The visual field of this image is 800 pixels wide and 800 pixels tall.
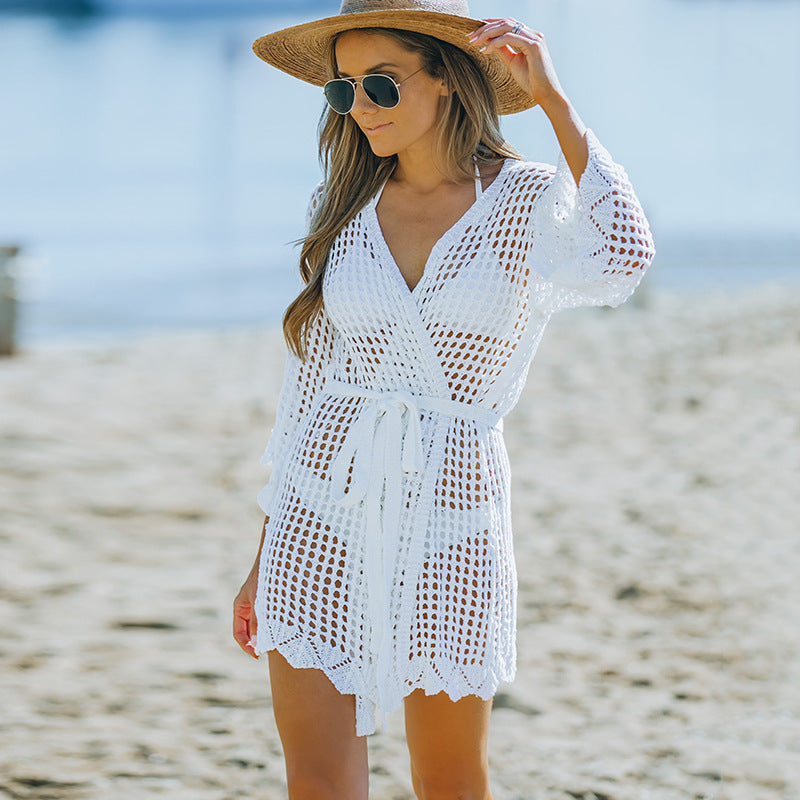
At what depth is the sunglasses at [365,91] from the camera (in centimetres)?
233

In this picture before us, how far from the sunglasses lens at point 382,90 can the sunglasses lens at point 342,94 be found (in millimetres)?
43

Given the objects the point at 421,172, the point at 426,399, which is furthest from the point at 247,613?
the point at 421,172

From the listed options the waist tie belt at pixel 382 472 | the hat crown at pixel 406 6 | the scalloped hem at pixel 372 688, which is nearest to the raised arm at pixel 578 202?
the hat crown at pixel 406 6

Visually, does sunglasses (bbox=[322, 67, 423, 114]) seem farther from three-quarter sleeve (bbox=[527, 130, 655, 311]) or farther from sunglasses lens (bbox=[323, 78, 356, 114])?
three-quarter sleeve (bbox=[527, 130, 655, 311])

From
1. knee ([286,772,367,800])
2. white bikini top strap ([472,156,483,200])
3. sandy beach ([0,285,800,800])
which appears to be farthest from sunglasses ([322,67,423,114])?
sandy beach ([0,285,800,800])

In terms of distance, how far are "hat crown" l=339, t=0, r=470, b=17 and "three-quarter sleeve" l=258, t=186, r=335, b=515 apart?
45 cm

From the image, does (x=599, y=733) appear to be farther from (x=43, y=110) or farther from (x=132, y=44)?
(x=132, y=44)

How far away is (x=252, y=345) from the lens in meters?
11.5

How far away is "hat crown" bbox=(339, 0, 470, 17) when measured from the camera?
2324 mm

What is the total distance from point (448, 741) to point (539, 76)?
4.16 ft

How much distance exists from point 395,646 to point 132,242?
24.0 m

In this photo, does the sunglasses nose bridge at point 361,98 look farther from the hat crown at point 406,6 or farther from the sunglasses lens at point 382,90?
the hat crown at point 406,6

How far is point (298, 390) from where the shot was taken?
8.64ft

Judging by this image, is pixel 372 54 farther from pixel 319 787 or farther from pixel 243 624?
pixel 319 787
